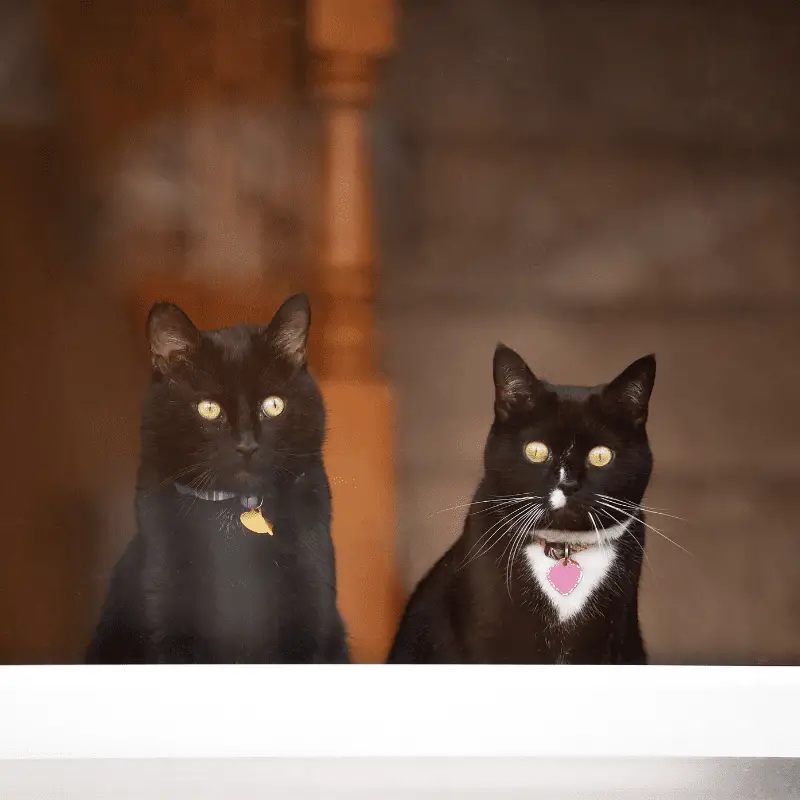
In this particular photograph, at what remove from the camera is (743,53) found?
128 cm

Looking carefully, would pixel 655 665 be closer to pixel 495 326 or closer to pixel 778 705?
pixel 778 705

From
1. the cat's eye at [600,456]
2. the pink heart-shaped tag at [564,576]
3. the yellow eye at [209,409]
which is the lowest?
the pink heart-shaped tag at [564,576]

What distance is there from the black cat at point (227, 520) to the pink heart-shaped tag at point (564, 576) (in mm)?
340

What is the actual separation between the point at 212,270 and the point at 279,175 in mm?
183

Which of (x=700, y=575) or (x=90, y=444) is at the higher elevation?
(x=90, y=444)

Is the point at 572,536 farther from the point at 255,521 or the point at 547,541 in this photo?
the point at 255,521

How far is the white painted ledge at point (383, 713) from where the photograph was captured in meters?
1.18

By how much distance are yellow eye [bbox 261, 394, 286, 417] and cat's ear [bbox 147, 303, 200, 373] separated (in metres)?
0.14

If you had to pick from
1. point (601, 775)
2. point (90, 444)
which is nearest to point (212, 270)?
point (90, 444)

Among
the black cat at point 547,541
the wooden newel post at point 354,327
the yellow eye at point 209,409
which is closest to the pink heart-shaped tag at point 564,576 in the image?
the black cat at point 547,541

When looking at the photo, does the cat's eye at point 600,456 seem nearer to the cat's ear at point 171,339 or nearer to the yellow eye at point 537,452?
the yellow eye at point 537,452

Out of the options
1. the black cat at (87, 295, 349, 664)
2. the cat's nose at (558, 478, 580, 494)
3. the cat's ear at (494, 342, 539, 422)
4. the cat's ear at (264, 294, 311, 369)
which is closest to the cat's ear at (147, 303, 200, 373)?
the black cat at (87, 295, 349, 664)

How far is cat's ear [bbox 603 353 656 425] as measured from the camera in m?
1.24

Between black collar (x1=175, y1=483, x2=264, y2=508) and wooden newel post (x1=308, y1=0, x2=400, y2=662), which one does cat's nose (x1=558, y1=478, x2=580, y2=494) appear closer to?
wooden newel post (x1=308, y1=0, x2=400, y2=662)
